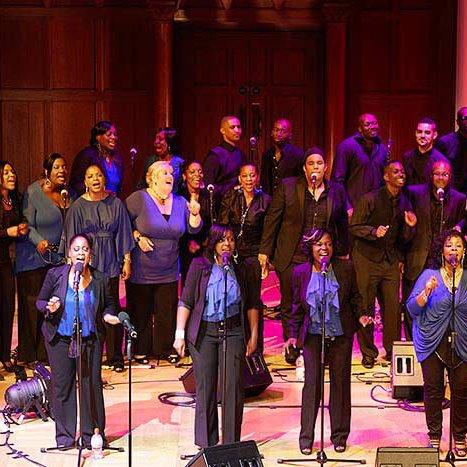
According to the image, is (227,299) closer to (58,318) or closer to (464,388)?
(58,318)

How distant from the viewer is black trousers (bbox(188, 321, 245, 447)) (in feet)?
23.3

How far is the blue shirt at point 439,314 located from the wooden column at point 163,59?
6.94m

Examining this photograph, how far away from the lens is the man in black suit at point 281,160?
36.2ft

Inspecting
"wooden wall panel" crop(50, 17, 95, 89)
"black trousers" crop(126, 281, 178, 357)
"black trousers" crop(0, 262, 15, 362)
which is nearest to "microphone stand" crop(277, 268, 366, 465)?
"black trousers" crop(126, 281, 178, 357)

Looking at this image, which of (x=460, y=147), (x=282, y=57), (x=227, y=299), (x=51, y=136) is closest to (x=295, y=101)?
(x=282, y=57)

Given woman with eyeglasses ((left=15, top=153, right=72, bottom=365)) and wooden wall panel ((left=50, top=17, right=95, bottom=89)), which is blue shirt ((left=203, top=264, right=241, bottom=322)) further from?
wooden wall panel ((left=50, top=17, right=95, bottom=89))

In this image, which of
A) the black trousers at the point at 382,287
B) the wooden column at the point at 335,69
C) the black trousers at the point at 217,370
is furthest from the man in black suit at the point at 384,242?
the wooden column at the point at 335,69

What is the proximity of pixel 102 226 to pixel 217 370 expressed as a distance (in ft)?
7.20

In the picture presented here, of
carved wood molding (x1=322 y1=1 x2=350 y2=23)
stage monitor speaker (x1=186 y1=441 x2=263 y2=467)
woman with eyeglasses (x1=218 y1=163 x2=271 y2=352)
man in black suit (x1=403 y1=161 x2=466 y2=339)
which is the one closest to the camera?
stage monitor speaker (x1=186 y1=441 x2=263 y2=467)

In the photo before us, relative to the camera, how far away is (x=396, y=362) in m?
8.54

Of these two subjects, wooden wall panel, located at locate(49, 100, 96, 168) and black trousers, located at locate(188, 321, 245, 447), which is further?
wooden wall panel, located at locate(49, 100, 96, 168)

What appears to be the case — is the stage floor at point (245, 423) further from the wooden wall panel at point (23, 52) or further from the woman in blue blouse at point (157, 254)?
the wooden wall panel at point (23, 52)

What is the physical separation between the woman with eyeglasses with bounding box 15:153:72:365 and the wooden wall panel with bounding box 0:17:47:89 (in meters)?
4.89

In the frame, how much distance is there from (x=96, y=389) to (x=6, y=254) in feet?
7.98
